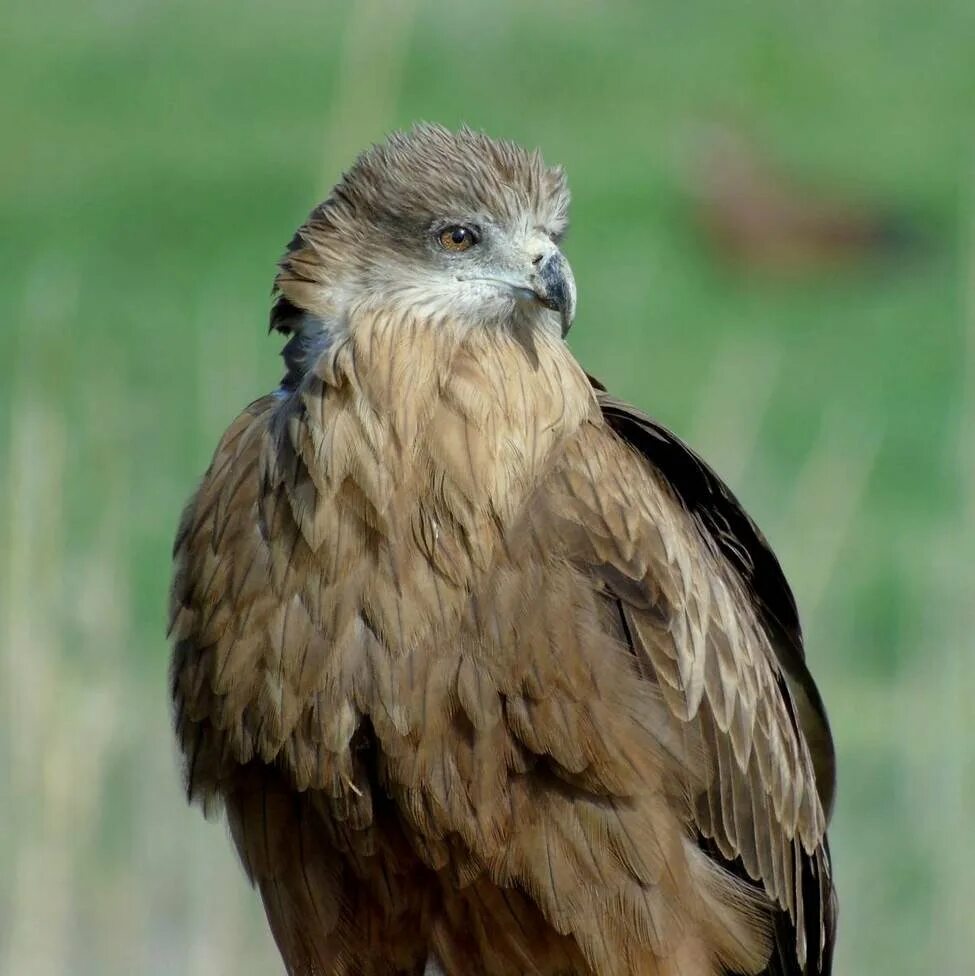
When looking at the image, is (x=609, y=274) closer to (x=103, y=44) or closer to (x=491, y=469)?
(x=103, y=44)

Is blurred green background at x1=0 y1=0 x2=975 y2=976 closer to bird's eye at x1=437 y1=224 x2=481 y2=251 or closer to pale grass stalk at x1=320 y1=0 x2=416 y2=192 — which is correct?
pale grass stalk at x1=320 y1=0 x2=416 y2=192

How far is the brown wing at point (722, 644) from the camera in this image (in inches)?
153

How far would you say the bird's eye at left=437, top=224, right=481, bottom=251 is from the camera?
3.74 m

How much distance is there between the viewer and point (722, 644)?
408cm

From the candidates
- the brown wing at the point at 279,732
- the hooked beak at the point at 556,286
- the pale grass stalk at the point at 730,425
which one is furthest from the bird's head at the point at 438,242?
the pale grass stalk at the point at 730,425

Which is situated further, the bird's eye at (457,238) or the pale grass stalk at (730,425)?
the pale grass stalk at (730,425)

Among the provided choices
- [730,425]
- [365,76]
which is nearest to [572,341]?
[730,425]

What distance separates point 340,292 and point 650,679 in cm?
88

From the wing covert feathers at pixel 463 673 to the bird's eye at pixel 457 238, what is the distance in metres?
0.16

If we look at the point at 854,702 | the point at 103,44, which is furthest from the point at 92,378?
the point at 103,44

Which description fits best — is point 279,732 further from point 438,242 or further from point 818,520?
point 818,520

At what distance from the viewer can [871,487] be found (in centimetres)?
1012

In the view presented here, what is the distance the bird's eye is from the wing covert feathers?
0.16 metres

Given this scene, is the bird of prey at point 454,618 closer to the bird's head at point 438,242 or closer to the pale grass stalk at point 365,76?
the bird's head at point 438,242
